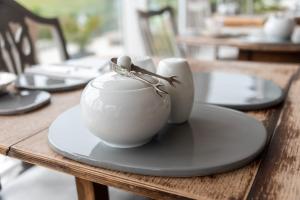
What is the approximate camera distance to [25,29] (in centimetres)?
122

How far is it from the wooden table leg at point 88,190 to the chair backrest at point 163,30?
1177 millimetres

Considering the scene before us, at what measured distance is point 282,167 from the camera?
47 centimetres

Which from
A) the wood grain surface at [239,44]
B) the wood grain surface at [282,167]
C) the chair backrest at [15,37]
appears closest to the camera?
the wood grain surface at [282,167]

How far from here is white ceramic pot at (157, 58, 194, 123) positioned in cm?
60

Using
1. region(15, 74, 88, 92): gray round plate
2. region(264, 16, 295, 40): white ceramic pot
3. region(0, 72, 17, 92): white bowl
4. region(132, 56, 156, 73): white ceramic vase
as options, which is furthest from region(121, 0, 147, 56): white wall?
region(132, 56, 156, 73): white ceramic vase

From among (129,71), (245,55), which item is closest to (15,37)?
(129,71)

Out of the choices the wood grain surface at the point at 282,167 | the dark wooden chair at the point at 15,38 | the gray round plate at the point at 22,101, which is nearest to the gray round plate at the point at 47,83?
the gray round plate at the point at 22,101

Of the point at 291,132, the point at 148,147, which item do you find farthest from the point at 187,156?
the point at 291,132

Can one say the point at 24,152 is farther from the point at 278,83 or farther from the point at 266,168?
the point at 278,83

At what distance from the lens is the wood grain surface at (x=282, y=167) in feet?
1.36

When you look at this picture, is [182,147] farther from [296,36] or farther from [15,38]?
[296,36]

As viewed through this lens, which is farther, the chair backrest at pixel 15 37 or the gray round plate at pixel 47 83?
the chair backrest at pixel 15 37

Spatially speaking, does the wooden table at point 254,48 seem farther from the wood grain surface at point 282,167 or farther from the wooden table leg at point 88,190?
the wooden table leg at point 88,190

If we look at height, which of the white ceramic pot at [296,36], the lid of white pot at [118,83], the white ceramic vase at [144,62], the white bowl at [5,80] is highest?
the lid of white pot at [118,83]
